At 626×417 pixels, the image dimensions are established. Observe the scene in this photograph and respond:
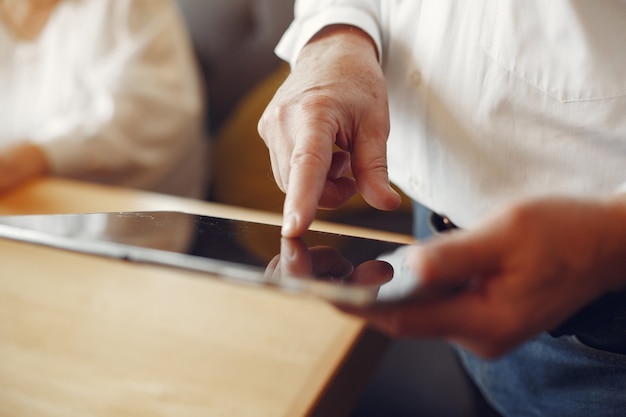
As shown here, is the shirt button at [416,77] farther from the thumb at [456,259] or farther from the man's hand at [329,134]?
the thumb at [456,259]

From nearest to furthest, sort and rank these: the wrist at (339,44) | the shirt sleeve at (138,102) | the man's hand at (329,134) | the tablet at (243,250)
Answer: the tablet at (243,250), the man's hand at (329,134), the wrist at (339,44), the shirt sleeve at (138,102)

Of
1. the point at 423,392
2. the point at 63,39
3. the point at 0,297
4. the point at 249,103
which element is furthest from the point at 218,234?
the point at 63,39

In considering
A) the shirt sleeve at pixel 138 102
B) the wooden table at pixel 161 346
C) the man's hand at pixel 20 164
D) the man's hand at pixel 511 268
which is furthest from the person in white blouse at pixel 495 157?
the shirt sleeve at pixel 138 102

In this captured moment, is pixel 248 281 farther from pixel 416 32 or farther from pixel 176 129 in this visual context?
pixel 176 129

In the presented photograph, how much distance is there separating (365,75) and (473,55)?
0.09m

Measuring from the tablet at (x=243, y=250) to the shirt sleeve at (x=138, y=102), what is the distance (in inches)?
33.4

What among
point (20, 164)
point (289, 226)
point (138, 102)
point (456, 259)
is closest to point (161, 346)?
point (289, 226)

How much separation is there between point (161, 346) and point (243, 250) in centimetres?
28

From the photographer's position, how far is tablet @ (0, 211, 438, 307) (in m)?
0.27

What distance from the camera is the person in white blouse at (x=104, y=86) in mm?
1221

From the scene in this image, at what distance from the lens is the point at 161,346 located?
22.8 inches

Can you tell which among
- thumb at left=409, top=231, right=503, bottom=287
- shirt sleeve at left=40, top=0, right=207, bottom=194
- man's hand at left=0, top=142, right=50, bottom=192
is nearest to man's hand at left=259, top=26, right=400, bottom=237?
thumb at left=409, top=231, right=503, bottom=287

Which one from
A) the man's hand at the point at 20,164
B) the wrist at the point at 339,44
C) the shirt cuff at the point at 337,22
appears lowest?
the man's hand at the point at 20,164

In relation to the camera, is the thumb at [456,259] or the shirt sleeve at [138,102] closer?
the thumb at [456,259]
